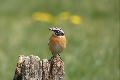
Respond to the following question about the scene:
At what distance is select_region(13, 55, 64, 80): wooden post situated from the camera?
7.27 m

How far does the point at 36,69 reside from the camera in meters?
7.29

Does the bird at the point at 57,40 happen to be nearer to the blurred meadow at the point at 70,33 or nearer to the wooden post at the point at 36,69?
the wooden post at the point at 36,69

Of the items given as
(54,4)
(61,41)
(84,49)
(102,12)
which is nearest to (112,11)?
(102,12)

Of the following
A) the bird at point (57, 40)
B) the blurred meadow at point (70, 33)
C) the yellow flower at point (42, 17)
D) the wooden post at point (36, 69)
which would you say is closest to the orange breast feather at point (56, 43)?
the bird at point (57, 40)

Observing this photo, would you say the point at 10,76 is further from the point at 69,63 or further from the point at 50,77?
the point at 50,77

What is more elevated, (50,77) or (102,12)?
(102,12)

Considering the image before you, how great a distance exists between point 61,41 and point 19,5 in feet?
39.1

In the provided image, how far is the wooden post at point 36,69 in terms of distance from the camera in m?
7.27

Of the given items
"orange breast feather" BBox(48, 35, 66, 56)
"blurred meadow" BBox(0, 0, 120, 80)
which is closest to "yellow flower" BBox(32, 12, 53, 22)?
"blurred meadow" BBox(0, 0, 120, 80)

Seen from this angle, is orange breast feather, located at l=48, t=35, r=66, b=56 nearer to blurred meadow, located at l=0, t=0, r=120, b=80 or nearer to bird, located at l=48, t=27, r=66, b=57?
bird, located at l=48, t=27, r=66, b=57

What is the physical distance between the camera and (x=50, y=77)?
7.43 metres

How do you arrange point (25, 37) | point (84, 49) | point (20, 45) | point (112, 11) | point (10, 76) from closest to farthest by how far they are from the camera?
point (10, 76) < point (84, 49) < point (20, 45) < point (25, 37) < point (112, 11)

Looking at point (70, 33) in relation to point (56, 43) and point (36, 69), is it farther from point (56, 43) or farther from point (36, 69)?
point (36, 69)

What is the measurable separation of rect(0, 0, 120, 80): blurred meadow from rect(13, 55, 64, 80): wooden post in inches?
172
